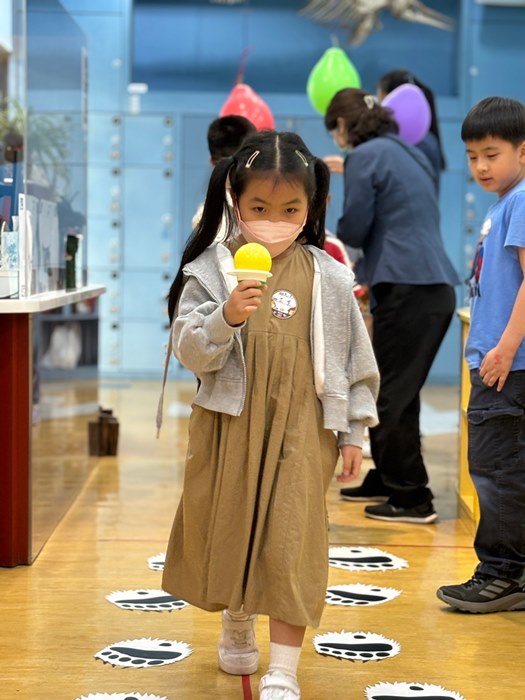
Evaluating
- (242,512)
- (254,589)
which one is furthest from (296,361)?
(254,589)

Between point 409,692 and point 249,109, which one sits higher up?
point 249,109

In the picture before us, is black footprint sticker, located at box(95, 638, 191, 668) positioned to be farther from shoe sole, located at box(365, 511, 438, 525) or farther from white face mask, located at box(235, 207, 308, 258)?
shoe sole, located at box(365, 511, 438, 525)

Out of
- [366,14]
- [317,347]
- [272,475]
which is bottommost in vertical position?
[272,475]

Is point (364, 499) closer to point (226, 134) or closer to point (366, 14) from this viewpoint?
point (226, 134)

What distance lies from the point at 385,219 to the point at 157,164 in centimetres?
477

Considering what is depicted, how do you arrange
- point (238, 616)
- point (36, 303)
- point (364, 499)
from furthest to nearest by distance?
point (364, 499), point (36, 303), point (238, 616)

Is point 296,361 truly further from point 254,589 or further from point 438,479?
point 438,479

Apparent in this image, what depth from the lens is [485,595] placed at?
2.76m

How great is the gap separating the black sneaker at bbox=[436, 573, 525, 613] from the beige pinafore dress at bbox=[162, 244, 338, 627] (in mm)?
Answer: 810

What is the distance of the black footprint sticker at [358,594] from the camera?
2.81 m

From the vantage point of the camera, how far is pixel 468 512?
3727 mm

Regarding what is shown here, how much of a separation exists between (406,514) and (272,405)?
182 centimetres

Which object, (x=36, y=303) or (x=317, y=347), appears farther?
(x=36, y=303)

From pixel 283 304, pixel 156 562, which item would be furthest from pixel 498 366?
pixel 156 562
